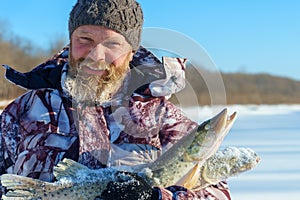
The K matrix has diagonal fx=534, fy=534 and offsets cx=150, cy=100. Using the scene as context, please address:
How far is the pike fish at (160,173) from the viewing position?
169cm

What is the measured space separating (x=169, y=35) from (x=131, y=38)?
0.72 feet

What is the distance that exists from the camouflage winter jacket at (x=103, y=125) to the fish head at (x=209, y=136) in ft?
0.41

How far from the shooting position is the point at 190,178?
68.1 inches

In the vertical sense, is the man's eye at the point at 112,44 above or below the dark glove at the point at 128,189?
above

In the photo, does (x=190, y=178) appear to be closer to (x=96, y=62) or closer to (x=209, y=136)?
(x=209, y=136)

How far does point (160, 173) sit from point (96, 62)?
435mm

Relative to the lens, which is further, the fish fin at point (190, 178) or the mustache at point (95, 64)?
the mustache at point (95, 64)

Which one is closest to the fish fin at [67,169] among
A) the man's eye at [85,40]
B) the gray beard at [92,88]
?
the gray beard at [92,88]

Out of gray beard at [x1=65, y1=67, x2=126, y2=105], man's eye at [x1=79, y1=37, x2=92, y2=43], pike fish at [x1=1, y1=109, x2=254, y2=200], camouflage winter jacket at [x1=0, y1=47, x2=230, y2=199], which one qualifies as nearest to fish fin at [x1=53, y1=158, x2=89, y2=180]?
pike fish at [x1=1, y1=109, x2=254, y2=200]

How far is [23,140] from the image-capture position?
6.37ft

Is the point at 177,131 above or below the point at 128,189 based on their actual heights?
above

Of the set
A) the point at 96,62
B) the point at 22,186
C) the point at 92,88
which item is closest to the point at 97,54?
the point at 96,62

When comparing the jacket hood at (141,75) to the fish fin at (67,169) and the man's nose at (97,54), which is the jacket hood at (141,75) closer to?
the man's nose at (97,54)

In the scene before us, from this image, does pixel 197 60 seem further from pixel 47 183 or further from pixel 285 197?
pixel 285 197
